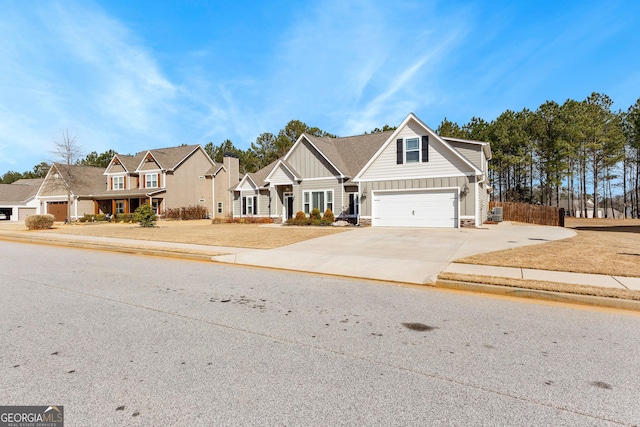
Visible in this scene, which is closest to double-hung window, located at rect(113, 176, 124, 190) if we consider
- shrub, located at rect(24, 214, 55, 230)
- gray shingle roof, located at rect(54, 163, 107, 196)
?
gray shingle roof, located at rect(54, 163, 107, 196)

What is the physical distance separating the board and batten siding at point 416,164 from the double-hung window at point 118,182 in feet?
108

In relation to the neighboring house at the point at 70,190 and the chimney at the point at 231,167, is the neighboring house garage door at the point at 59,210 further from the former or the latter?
the chimney at the point at 231,167

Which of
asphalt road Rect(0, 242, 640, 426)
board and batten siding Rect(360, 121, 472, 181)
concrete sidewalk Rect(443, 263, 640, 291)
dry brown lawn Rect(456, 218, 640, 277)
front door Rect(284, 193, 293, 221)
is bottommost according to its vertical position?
asphalt road Rect(0, 242, 640, 426)

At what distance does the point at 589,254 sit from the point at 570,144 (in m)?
37.3

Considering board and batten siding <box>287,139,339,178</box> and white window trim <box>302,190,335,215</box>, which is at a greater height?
board and batten siding <box>287,139,339,178</box>

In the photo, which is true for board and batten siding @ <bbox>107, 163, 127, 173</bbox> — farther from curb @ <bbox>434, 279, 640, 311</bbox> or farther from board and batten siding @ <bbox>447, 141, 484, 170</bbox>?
curb @ <bbox>434, 279, 640, 311</bbox>

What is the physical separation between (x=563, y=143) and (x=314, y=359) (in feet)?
151

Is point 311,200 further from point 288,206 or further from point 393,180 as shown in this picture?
point 393,180

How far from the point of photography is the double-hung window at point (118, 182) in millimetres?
41594

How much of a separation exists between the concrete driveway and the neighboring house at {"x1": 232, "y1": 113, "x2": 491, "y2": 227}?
6109 millimetres

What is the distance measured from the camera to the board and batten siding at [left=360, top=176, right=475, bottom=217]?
19.7 m

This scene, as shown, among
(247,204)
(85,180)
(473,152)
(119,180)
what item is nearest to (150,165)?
(119,180)

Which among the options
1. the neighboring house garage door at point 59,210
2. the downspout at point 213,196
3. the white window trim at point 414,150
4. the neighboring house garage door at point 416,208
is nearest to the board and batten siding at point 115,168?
the neighboring house garage door at point 59,210

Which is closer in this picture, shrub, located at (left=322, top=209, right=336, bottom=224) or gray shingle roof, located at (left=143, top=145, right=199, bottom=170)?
shrub, located at (left=322, top=209, right=336, bottom=224)
